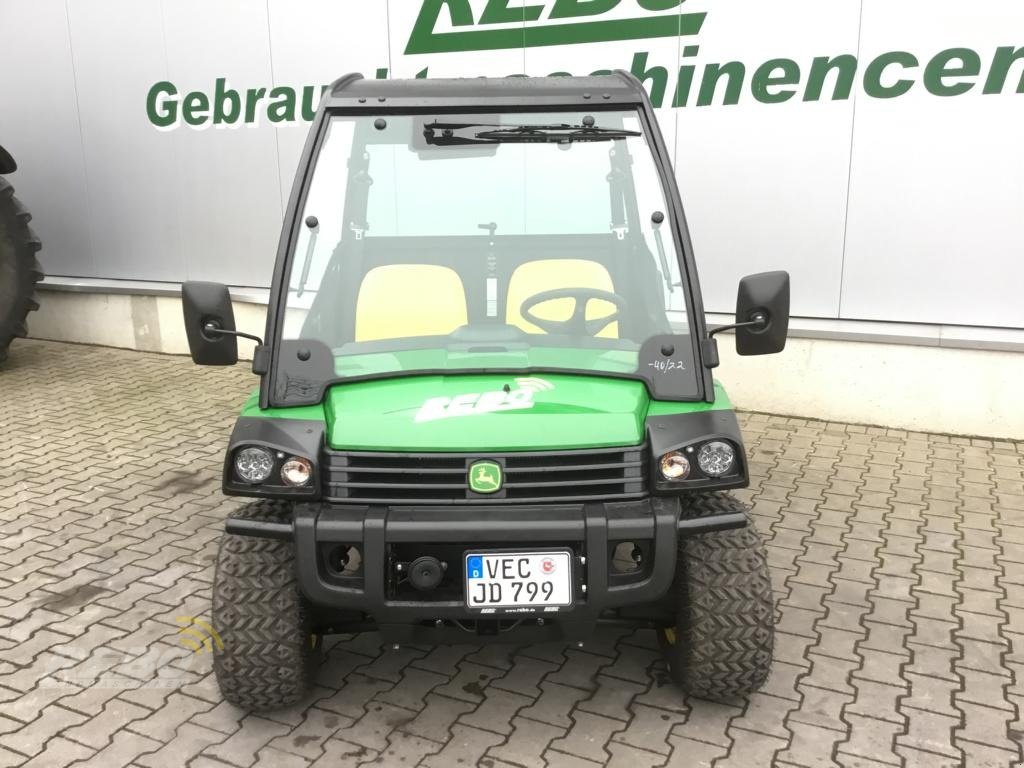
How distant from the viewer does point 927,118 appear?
20.4 ft

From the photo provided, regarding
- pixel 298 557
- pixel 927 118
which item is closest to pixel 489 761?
pixel 298 557

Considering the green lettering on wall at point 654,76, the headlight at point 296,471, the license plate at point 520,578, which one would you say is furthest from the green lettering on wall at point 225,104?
the license plate at point 520,578

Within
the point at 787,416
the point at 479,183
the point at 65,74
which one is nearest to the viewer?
the point at 479,183

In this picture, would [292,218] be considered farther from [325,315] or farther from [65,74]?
[65,74]

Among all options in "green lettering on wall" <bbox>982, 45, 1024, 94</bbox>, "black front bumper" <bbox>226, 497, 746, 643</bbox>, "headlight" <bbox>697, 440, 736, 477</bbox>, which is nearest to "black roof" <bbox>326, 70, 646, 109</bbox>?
"headlight" <bbox>697, 440, 736, 477</bbox>

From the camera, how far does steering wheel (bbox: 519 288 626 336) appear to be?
10.9ft

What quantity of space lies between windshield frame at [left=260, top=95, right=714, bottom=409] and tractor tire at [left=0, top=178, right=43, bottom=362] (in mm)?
5945

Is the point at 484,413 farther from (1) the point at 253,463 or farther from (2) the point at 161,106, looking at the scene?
(2) the point at 161,106

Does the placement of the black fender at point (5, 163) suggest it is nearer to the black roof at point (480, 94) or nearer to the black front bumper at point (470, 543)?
the black roof at point (480, 94)

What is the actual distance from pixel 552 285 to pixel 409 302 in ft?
1.64

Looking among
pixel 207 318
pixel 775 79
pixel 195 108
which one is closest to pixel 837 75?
pixel 775 79

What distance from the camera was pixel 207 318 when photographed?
3260 mm

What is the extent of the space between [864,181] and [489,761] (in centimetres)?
490

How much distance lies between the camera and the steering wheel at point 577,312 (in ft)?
10.9
